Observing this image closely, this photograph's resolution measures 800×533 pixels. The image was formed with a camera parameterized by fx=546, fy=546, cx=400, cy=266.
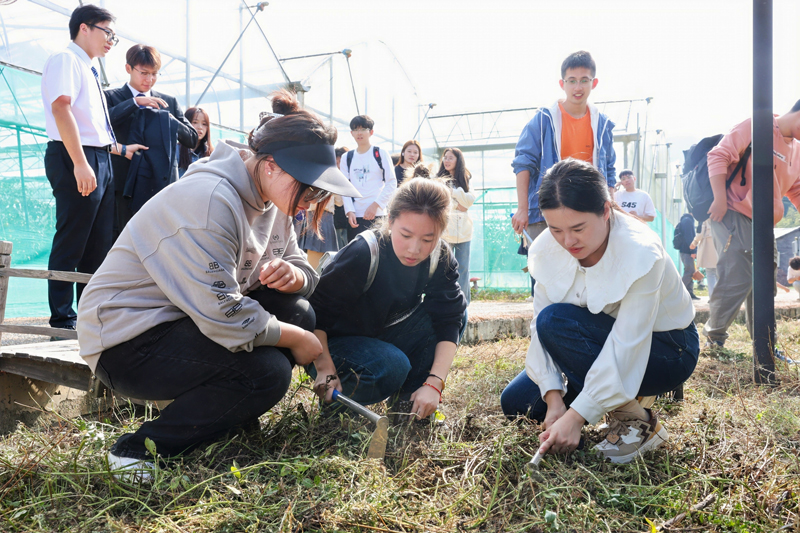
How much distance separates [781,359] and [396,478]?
2471mm

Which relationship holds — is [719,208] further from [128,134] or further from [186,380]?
[128,134]

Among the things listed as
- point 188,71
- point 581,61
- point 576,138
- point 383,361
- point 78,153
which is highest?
point 188,71

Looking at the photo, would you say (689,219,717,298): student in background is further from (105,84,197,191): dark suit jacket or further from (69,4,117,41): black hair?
(69,4,117,41): black hair

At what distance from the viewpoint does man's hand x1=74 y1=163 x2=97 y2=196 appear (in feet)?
9.20

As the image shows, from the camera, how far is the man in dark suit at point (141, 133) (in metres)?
3.37

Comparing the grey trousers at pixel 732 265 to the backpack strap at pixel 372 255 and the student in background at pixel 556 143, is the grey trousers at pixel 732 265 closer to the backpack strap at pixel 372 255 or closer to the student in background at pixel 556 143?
the student in background at pixel 556 143

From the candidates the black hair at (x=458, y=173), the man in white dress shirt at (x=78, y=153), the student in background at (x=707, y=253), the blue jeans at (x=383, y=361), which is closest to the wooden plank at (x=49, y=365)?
the man in white dress shirt at (x=78, y=153)

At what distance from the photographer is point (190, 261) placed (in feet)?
5.12

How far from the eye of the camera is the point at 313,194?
1.78 m

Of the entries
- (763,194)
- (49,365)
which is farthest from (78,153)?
(763,194)

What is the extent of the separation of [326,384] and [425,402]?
0.38 meters

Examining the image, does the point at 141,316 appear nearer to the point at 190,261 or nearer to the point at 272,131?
the point at 190,261

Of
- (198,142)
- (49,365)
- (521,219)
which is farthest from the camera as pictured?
(198,142)

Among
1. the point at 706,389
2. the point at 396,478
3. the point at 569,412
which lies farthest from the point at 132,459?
the point at 706,389
